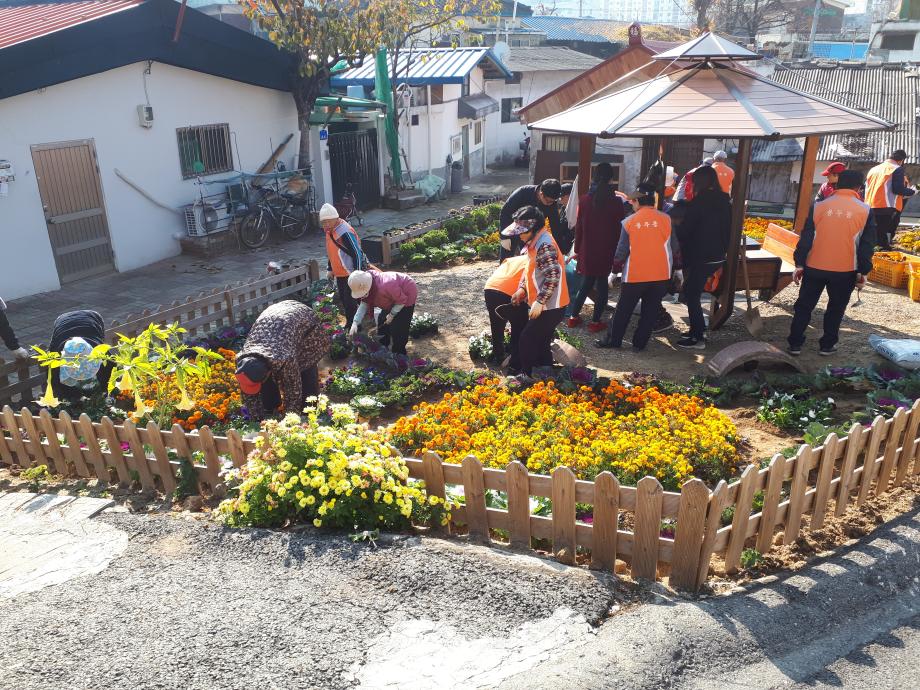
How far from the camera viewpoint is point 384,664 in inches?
129

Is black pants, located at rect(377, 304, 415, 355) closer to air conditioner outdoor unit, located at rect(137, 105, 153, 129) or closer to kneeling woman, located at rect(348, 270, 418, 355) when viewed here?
kneeling woman, located at rect(348, 270, 418, 355)

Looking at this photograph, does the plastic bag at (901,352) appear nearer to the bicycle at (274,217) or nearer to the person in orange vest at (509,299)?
the person in orange vest at (509,299)

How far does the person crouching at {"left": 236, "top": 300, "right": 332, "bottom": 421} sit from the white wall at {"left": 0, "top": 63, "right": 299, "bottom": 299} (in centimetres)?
681

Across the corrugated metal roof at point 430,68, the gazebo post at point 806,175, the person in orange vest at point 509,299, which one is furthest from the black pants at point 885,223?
the corrugated metal roof at point 430,68

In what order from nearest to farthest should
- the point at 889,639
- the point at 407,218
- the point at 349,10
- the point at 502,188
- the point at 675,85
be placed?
the point at 889,639 < the point at 675,85 < the point at 349,10 < the point at 407,218 < the point at 502,188

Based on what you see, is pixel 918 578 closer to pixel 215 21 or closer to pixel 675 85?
pixel 675 85

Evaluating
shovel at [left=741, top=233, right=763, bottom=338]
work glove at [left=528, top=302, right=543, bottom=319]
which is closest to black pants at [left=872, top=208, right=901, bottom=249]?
shovel at [left=741, top=233, right=763, bottom=338]

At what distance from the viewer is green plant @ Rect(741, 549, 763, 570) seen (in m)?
4.10

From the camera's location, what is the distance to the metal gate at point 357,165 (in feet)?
57.4

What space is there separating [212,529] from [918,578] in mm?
4096

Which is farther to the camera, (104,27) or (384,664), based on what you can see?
(104,27)

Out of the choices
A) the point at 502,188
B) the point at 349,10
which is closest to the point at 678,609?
the point at 349,10

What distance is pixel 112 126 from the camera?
1206 centimetres

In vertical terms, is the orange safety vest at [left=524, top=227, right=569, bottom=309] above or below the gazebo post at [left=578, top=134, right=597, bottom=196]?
below
